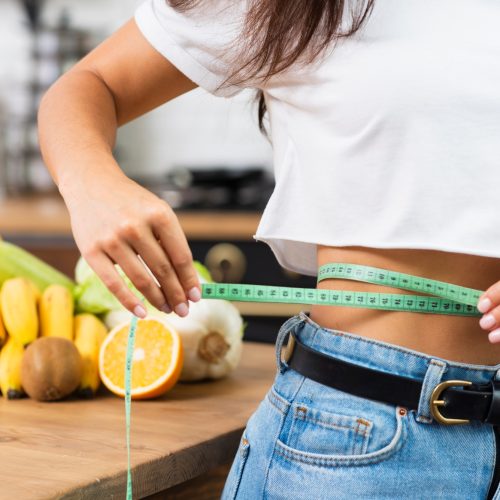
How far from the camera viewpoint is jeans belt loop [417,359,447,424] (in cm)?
96

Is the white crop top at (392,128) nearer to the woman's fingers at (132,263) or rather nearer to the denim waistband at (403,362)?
the denim waistband at (403,362)

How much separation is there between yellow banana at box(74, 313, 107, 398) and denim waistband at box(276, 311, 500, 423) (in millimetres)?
482

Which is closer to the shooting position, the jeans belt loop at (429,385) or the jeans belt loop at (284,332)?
the jeans belt loop at (429,385)

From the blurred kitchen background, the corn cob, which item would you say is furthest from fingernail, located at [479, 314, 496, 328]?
the blurred kitchen background

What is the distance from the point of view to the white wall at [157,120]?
13.1 ft

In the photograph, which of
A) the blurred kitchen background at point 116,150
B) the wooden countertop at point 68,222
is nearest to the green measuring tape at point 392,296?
the wooden countertop at point 68,222

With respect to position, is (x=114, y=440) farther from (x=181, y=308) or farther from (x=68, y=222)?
(x=68, y=222)

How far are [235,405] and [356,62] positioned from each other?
0.58m

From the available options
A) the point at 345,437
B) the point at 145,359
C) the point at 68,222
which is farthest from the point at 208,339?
the point at 68,222

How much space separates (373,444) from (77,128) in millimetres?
468

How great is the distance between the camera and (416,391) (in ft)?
3.15

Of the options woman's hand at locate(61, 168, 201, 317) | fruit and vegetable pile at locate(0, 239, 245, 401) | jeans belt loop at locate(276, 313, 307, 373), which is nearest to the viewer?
woman's hand at locate(61, 168, 201, 317)

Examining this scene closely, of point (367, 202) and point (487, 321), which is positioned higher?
point (367, 202)

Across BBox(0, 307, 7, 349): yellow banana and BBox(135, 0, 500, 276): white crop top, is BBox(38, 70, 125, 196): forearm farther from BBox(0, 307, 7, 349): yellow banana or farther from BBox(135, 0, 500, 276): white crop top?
BBox(0, 307, 7, 349): yellow banana
